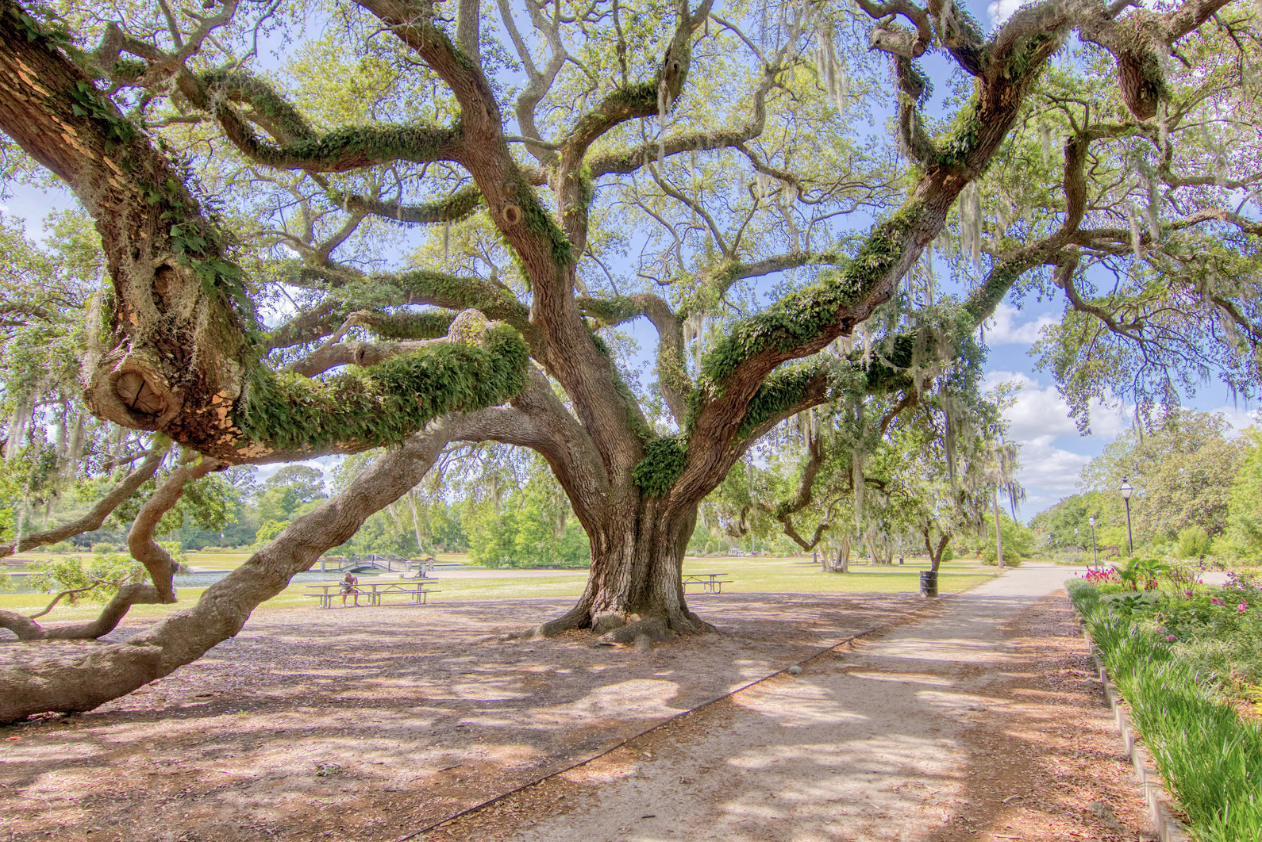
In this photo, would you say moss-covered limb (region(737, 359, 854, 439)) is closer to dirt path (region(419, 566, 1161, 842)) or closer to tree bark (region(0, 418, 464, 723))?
dirt path (region(419, 566, 1161, 842))

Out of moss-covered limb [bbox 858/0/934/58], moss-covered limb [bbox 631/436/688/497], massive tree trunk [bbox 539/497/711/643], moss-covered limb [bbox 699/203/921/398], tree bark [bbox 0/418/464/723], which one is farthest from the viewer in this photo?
massive tree trunk [bbox 539/497/711/643]

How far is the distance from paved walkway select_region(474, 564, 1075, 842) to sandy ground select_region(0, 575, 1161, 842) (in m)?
0.02

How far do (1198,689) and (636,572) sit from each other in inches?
254

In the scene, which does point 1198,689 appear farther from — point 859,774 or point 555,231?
point 555,231

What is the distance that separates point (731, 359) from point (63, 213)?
9.31m

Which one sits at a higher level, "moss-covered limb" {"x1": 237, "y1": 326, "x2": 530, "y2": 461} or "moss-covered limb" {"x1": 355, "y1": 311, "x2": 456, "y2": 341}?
"moss-covered limb" {"x1": 355, "y1": 311, "x2": 456, "y2": 341}

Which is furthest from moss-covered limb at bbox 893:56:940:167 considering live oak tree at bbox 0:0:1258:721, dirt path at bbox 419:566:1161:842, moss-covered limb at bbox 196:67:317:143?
moss-covered limb at bbox 196:67:317:143

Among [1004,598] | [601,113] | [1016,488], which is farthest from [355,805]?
[1004,598]

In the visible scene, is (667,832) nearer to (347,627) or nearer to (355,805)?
(355,805)

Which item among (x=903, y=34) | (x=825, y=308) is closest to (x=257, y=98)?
(x=825, y=308)

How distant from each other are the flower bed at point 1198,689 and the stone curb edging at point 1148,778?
0.26 feet

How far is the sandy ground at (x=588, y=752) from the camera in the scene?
3.16 meters

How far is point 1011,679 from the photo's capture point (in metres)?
6.65

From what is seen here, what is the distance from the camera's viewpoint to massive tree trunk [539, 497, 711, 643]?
9250 millimetres
